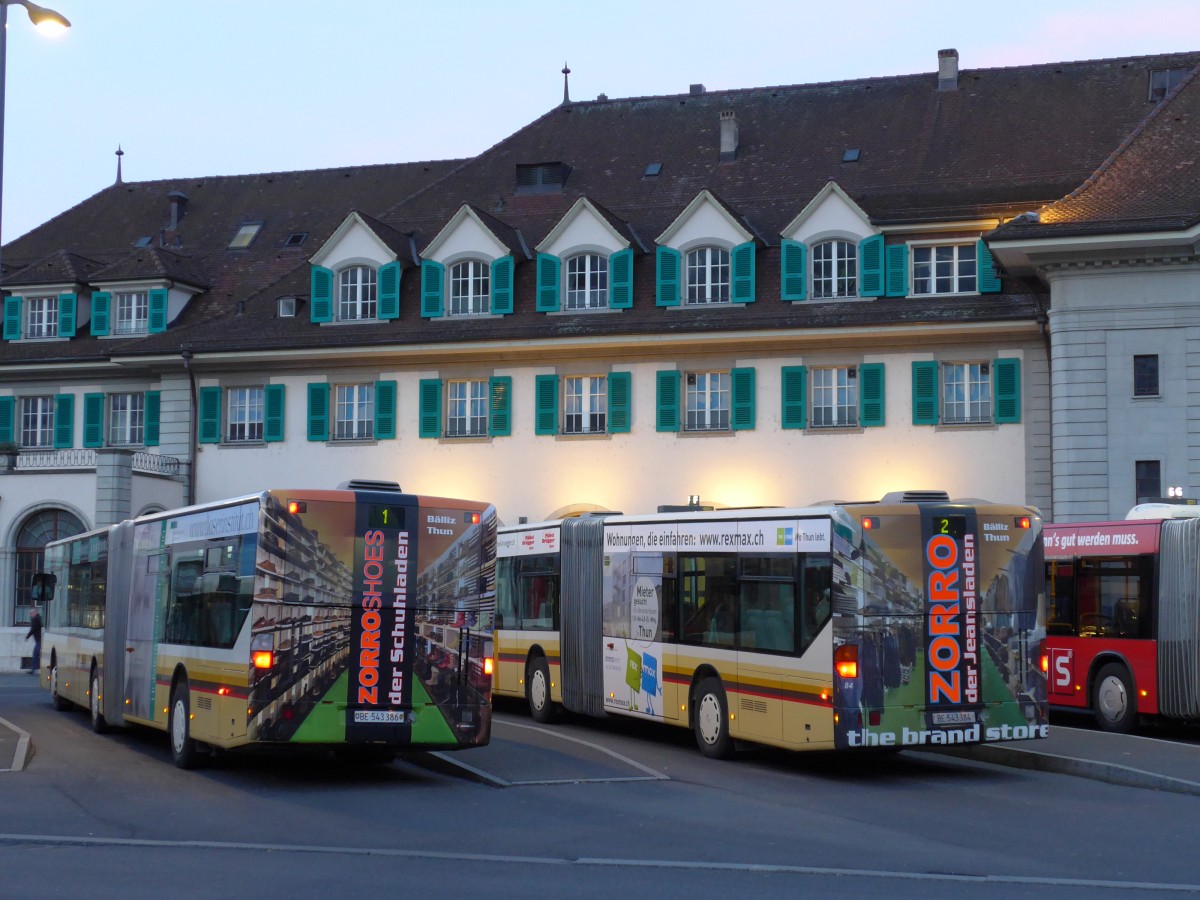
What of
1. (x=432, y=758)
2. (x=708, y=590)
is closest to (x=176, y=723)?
(x=432, y=758)

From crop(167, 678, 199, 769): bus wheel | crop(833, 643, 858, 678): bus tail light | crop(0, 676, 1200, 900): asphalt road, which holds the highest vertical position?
crop(833, 643, 858, 678): bus tail light

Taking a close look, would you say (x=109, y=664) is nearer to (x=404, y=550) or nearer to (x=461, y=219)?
(x=404, y=550)

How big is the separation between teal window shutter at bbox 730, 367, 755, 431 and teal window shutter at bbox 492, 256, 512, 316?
6.04 m

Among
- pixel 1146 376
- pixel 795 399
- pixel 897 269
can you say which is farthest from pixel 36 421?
pixel 1146 376

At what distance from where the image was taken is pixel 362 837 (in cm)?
1284

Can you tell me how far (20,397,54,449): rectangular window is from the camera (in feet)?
154

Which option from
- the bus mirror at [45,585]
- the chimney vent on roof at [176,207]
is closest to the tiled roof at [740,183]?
the chimney vent on roof at [176,207]

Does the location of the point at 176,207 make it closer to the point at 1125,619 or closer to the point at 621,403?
the point at 621,403

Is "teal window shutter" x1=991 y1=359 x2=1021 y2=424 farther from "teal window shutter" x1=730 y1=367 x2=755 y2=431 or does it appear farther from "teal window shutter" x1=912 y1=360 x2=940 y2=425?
"teal window shutter" x1=730 y1=367 x2=755 y2=431

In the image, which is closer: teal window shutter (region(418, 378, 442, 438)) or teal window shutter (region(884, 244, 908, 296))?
teal window shutter (region(884, 244, 908, 296))

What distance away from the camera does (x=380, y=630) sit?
1653 centimetres

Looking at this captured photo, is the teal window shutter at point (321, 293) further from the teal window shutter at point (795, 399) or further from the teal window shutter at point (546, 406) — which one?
the teal window shutter at point (795, 399)

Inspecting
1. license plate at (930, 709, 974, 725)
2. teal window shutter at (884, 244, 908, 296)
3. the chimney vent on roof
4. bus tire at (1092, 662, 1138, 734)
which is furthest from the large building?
license plate at (930, 709, 974, 725)

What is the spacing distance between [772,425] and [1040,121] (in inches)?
416
